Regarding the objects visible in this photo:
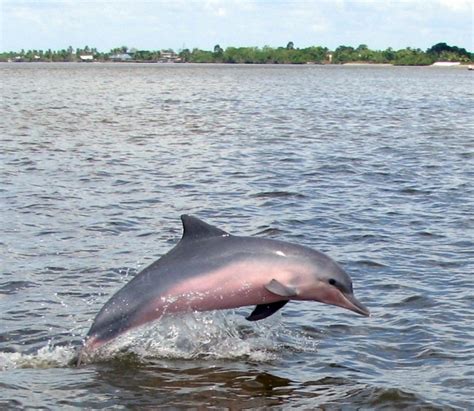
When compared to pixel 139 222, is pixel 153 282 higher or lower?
higher

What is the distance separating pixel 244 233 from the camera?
52.3ft

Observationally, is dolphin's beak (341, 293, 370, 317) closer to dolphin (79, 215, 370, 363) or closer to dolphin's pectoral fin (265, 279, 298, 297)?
dolphin (79, 215, 370, 363)

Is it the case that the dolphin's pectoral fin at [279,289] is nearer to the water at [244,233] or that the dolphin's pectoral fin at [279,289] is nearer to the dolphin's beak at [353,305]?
the dolphin's beak at [353,305]

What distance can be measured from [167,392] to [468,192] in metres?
13.1

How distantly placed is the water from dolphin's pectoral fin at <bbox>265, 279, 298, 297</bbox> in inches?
35.1

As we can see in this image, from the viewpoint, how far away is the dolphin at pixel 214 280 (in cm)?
910

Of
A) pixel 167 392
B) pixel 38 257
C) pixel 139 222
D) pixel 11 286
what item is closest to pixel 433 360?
pixel 167 392

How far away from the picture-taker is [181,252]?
9250 millimetres

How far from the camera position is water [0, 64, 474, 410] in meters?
9.13

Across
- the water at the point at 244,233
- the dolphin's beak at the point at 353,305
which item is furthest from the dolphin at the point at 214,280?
the water at the point at 244,233

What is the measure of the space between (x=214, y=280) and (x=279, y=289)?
641mm

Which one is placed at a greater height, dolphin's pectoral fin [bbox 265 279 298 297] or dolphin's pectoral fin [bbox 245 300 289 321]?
dolphin's pectoral fin [bbox 265 279 298 297]

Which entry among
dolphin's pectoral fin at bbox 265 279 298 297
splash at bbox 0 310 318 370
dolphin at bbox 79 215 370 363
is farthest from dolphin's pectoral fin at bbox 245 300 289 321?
splash at bbox 0 310 318 370

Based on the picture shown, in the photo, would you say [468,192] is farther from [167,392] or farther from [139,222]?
[167,392]
